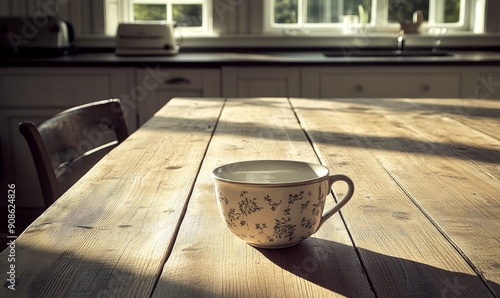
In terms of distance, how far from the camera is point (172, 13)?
3.93m

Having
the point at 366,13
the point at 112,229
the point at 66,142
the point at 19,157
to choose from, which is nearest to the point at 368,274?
the point at 112,229

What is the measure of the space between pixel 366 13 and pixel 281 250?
331 cm

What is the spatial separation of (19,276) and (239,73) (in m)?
2.56

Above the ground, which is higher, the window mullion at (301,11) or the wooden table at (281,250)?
the window mullion at (301,11)

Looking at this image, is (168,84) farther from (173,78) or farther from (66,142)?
(66,142)

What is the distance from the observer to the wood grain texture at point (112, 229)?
639mm

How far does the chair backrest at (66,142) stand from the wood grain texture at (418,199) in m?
0.46

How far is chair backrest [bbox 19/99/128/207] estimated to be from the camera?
1243 mm

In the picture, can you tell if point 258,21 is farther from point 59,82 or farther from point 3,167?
point 3,167

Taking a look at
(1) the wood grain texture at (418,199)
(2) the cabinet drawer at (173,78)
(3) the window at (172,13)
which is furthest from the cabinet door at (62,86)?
(1) the wood grain texture at (418,199)

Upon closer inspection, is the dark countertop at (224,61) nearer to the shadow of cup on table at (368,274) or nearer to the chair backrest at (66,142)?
the chair backrest at (66,142)

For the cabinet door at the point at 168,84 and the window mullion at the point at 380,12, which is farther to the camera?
the window mullion at the point at 380,12

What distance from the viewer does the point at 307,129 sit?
155cm

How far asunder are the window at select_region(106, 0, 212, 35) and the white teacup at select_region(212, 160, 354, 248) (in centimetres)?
323
